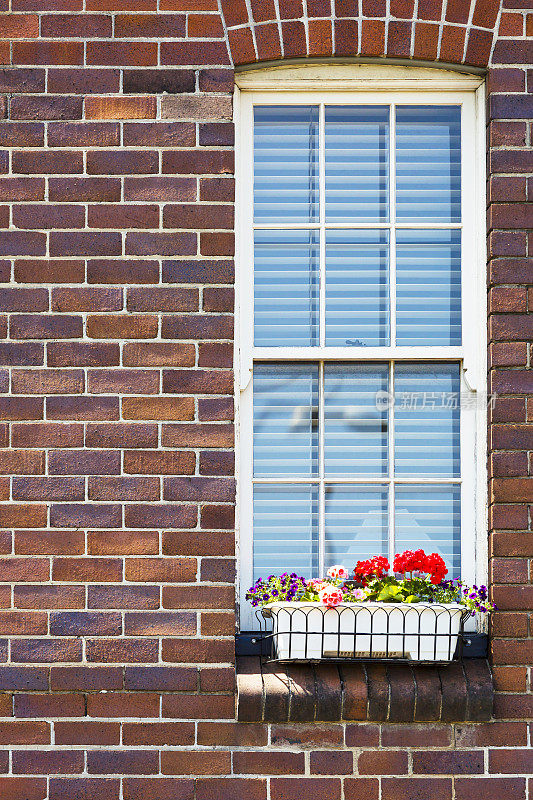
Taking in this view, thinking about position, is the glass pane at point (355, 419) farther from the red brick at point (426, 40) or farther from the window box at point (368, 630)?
the red brick at point (426, 40)

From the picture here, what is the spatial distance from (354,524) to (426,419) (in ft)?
1.86

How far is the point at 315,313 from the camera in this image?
3.84 m

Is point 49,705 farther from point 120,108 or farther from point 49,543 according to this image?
point 120,108

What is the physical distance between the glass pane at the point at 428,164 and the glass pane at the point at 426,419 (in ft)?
2.30

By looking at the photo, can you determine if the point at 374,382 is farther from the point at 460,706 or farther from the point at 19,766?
the point at 19,766

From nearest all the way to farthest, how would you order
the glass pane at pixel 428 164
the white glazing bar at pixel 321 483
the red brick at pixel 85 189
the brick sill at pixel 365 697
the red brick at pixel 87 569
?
the brick sill at pixel 365 697 < the red brick at pixel 87 569 < the red brick at pixel 85 189 < the white glazing bar at pixel 321 483 < the glass pane at pixel 428 164

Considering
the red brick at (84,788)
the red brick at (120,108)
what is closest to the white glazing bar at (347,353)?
the red brick at (120,108)

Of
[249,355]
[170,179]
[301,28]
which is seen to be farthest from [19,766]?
[301,28]

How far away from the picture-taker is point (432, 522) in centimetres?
377

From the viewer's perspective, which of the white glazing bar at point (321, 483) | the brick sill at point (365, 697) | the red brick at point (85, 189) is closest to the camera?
the brick sill at point (365, 697)

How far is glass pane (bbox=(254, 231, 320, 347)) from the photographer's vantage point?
12.6ft

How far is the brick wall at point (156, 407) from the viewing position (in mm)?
3469

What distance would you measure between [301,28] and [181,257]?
3.63 feet

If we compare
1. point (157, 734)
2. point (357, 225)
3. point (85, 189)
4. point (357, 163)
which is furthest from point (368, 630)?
point (85, 189)
